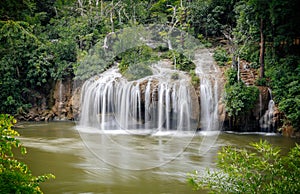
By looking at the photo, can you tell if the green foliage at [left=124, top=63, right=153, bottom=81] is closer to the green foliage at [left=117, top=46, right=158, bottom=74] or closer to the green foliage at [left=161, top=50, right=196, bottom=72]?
the green foliage at [left=117, top=46, right=158, bottom=74]

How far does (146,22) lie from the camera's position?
15.5 m

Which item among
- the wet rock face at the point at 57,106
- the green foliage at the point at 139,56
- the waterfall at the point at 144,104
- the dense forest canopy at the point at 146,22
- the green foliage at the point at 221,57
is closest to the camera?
the green foliage at the point at 139,56

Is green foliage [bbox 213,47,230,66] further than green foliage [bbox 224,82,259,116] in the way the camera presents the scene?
Yes

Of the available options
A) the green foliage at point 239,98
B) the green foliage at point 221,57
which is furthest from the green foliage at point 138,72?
the green foliage at point 221,57

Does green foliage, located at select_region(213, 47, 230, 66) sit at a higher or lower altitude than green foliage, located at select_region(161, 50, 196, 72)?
higher

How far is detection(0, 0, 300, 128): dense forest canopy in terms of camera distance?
10.1 m

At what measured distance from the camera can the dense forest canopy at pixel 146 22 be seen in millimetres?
10078

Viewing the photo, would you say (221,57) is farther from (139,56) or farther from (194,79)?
(139,56)

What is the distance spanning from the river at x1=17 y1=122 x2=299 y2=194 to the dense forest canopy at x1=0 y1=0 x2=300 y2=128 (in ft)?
7.73

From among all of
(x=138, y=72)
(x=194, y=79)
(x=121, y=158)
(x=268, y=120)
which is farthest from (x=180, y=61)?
(x=121, y=158)

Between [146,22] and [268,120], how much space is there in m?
8.39

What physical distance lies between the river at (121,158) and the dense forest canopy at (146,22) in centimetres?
235

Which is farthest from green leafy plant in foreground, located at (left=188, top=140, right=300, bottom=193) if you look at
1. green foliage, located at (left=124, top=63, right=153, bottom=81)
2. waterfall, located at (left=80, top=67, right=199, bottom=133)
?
green foliage, located at (left=124, top=63, right=153, bottom=81)

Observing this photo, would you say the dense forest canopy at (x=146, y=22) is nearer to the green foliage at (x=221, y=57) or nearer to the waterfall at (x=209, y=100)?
the green foliage at (x=221, y=57)
